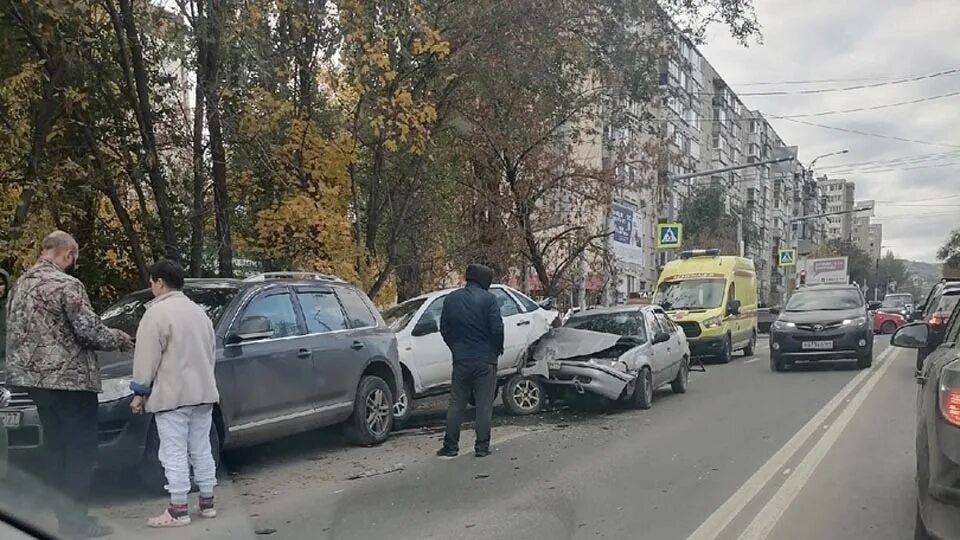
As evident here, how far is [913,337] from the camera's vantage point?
23.7 feet

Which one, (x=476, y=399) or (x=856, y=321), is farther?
(x=856, y=321)

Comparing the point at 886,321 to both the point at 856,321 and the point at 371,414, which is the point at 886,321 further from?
the point at 371,414

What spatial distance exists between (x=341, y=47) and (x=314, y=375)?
18.2ft

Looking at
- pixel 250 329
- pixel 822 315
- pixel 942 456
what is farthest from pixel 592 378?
pixel 822 315

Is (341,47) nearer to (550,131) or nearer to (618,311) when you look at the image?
(618,311)

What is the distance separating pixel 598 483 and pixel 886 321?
1132 inches

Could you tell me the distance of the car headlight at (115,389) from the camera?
6.86m

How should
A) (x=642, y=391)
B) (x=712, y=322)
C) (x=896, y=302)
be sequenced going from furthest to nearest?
(x=896, y=302) → (x=712, y=322) → (x=642, y=391)

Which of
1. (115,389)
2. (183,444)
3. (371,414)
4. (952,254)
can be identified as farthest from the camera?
(952,254)

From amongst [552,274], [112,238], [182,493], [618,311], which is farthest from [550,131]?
[182,493]

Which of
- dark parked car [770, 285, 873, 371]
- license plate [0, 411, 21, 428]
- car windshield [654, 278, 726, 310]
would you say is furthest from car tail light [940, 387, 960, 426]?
car windshield [654, 278, 726, 310]

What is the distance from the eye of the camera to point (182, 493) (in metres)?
6.26

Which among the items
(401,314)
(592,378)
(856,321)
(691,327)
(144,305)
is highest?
(144,305)

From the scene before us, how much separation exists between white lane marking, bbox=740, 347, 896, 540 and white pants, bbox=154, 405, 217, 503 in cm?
364
